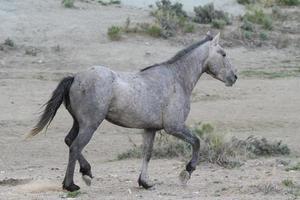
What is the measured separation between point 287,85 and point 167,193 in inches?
391

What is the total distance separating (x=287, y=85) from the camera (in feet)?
71.8

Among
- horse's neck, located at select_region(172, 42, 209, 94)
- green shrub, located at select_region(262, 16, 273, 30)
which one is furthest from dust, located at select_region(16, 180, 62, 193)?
green shrub, located at select_region(262, 16, 273, 30)

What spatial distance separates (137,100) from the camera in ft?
40.1

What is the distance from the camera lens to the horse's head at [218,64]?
43.5 ft

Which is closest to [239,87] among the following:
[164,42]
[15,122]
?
[164,42]

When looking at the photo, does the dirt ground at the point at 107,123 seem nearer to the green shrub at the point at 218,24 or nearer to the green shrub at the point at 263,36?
the green shrub at the point at 263,36

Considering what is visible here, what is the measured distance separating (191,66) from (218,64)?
0.40 metres

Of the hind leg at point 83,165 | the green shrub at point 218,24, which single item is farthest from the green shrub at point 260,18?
the hind leg at point 83,165

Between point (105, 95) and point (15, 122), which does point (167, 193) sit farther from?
point (15, 122)

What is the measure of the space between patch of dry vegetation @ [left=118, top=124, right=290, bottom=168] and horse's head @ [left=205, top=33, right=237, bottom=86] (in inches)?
60.3

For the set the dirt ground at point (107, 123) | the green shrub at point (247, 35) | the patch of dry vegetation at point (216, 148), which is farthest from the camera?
the green shrub at point (247, 35)

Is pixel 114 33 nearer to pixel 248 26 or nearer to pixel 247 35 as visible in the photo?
pixel 247 35

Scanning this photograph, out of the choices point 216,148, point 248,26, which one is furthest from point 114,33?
point 216,148

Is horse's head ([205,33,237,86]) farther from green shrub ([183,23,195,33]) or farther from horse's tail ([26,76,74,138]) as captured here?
green shrub ([183,23,195,33])
